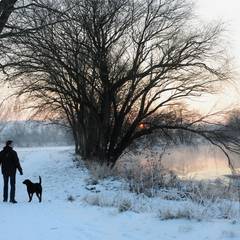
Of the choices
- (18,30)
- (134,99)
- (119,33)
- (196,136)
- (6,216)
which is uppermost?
(119,33)

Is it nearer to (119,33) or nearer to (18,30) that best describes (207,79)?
(119,33)

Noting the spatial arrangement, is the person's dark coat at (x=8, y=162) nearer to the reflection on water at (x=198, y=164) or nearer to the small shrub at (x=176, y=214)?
the small shrub at (x=176, y=214)

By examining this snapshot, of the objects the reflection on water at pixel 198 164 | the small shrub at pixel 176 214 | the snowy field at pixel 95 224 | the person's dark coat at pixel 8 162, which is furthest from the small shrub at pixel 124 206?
the reflection on water at pixel 198 164

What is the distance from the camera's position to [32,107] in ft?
106

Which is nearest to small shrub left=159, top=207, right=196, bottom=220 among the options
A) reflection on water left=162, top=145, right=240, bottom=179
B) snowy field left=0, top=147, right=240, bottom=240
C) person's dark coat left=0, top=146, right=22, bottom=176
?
snowy field left=0, top=147, right=240, bottom=240

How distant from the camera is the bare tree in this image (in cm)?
2386

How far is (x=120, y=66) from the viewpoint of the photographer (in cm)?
2658

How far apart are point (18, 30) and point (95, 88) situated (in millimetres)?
9269

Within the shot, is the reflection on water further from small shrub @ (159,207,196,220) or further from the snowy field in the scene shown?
small shrub @ (159,207,196,220)

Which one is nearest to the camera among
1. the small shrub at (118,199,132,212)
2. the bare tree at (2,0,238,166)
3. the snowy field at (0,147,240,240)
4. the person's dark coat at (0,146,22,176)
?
the snowy field at (0,147,240,240)

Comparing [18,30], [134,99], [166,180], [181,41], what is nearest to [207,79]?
[181,41]

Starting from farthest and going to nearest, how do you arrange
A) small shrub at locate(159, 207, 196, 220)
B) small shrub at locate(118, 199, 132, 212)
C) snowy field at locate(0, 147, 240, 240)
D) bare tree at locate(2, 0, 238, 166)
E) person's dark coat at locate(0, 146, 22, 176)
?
bare tree at locate(2, 0, 238, 166) < person's dark coat at locate(0, 146, 22, 176) < small shrub at locate(118, 199, 132, 212) < small shrub at locate(159, 207, 196, 220) < snowy field at locate(0, 147, 240, 240)

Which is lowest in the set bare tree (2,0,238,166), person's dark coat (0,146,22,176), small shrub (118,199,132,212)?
small shrub (118,199,132,212)

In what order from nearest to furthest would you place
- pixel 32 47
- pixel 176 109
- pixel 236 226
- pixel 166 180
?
pixel 236 226
pixel 166 180
pixel 32 47
pixel 176 109
